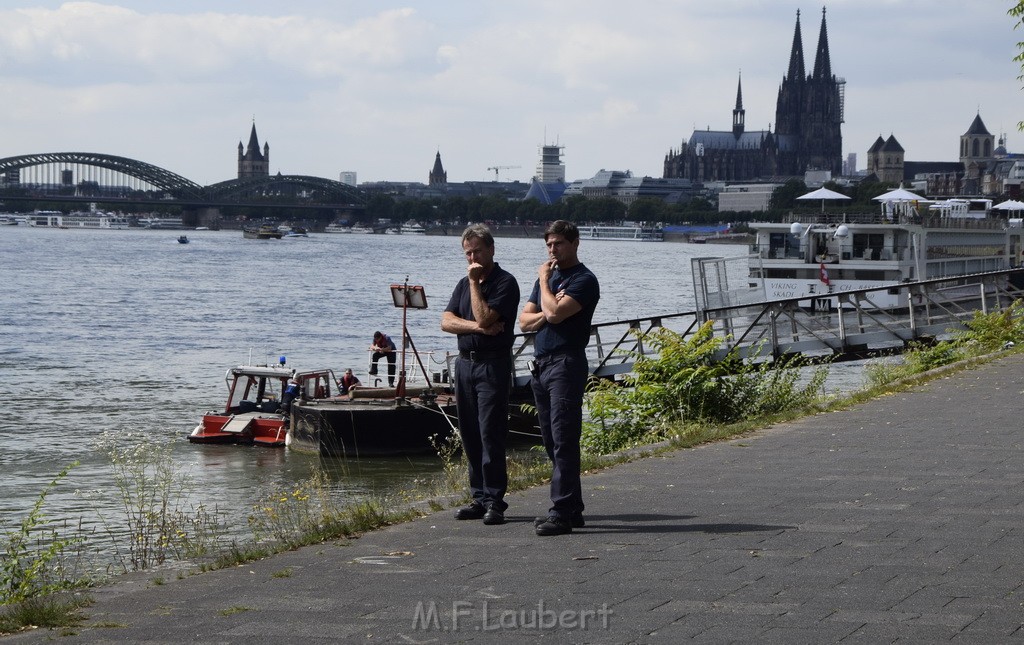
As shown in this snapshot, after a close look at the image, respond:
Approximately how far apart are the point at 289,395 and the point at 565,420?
1625 centimetres

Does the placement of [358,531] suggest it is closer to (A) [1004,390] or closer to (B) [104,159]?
(A) [1004,390]

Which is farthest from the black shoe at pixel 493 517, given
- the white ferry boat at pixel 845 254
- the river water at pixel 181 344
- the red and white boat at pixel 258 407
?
the white ferry boat at pixel 845 254

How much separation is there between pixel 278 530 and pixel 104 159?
200 metres

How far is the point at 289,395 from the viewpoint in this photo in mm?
22688

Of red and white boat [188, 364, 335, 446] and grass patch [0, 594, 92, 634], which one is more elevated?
grass patch [0, 594, 92, 634]

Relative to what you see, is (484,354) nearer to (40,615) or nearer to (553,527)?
(553,527)

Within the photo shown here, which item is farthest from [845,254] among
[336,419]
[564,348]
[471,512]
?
[564,348]

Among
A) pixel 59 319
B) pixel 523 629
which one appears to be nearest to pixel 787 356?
pixel 523 629

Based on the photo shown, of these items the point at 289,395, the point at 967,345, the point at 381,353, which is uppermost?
the point at 967,345

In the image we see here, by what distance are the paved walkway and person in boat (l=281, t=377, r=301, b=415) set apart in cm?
1442

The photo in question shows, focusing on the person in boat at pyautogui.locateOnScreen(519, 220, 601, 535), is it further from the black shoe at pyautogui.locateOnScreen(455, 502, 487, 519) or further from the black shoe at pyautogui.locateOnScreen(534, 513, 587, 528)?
the black shoe at pyautogui.locateOnScreen(455, 502, 487, 519)

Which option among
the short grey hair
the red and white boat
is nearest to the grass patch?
the short grey hair

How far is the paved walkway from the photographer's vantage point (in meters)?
5.06

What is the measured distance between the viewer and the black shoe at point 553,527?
6.76 meters
